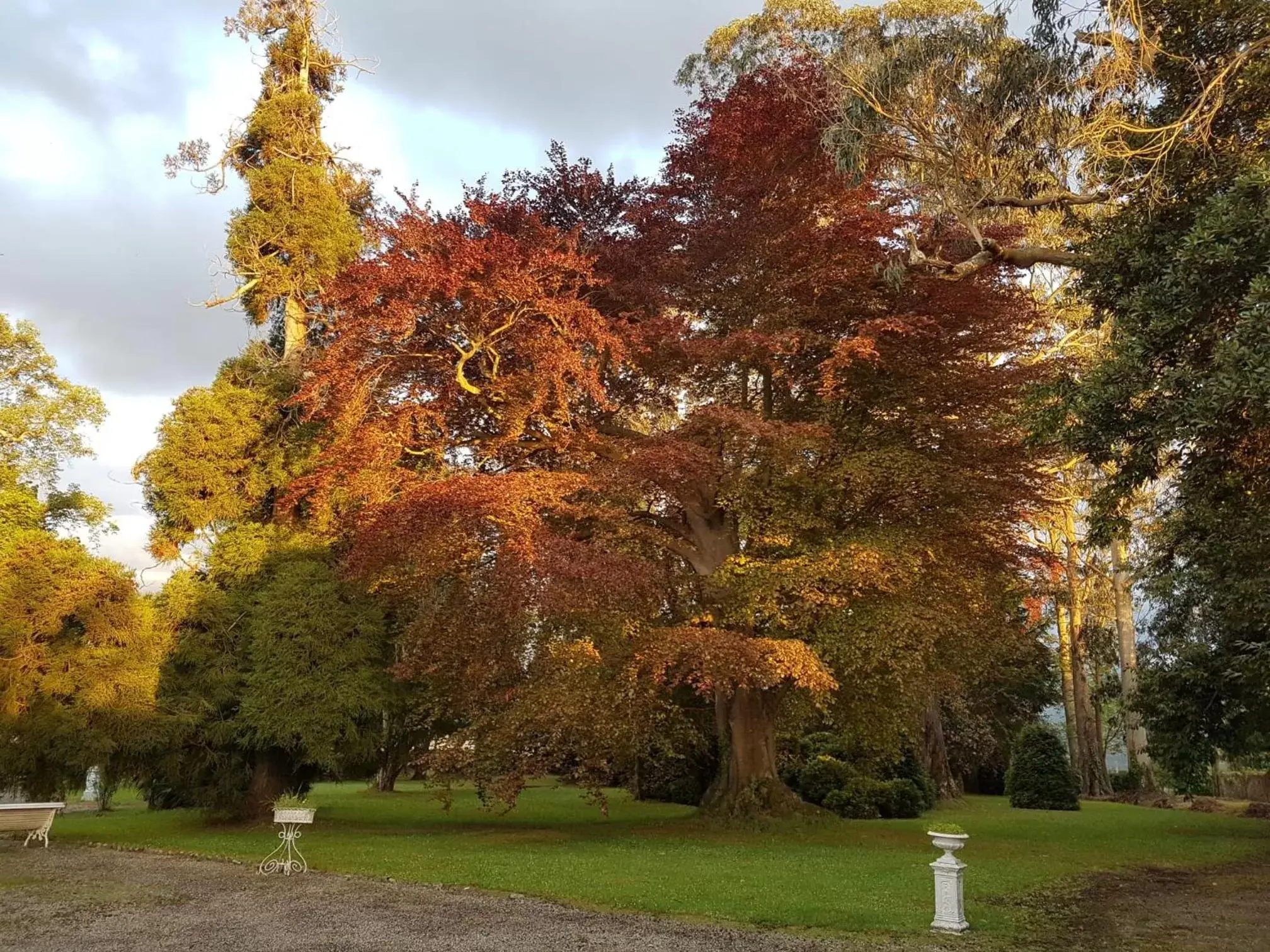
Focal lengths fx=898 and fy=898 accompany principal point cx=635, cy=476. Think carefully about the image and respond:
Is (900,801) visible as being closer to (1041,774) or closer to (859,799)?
(859,799)

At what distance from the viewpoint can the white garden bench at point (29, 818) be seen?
13375 millimetres

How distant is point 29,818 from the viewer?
13.6m

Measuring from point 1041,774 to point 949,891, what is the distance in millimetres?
18108

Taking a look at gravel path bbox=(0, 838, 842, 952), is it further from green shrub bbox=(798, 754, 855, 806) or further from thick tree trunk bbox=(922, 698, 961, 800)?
thick tree trunk bbox=(922, 698, 961, 800)

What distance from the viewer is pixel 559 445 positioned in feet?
50.1

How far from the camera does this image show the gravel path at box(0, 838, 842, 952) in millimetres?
7031

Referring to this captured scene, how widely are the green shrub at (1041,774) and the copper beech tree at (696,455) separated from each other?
9051mm

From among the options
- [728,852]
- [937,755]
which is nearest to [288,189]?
[728,852]

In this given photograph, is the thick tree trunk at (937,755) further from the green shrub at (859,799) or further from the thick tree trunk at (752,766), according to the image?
the thick tree trunk at (752,766)

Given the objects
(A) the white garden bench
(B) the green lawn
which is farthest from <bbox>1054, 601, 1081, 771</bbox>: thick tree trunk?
(A) the white garden bench

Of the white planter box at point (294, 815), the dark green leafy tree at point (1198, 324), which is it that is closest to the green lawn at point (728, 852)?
the white planter box at point (294, 815)

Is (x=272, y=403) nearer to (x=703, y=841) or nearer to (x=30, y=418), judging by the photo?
(x=30, y=418)

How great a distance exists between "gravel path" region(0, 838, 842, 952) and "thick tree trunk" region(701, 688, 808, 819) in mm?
7531

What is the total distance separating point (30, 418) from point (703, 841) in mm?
14525
